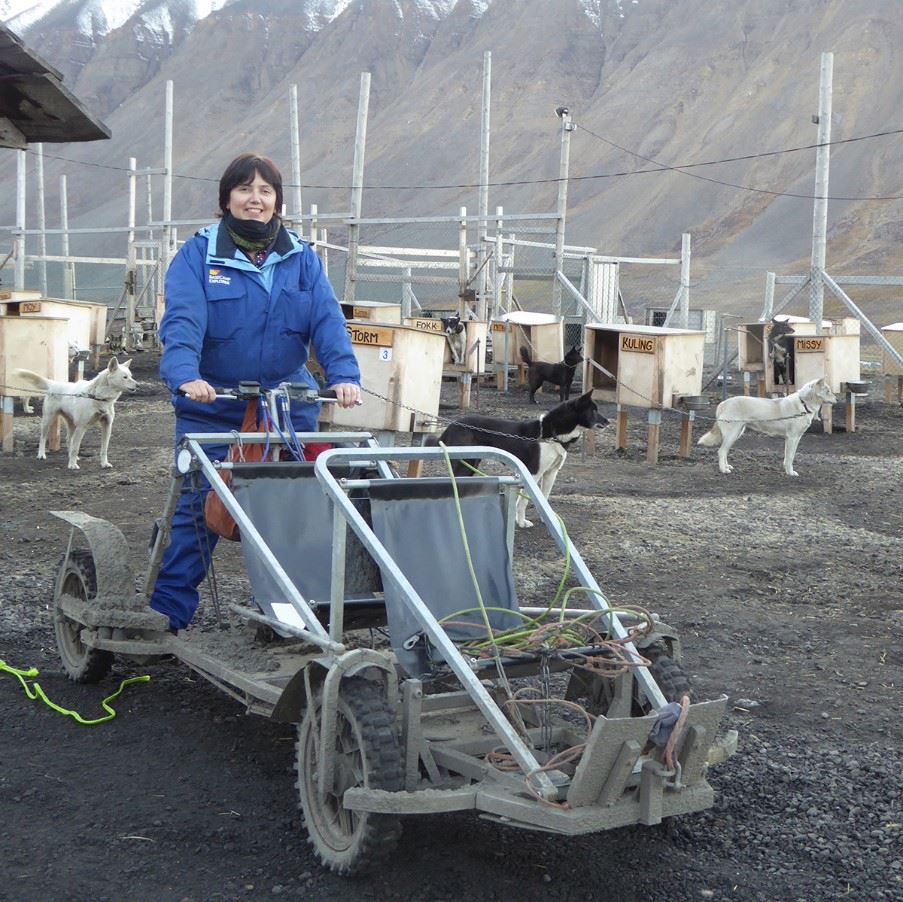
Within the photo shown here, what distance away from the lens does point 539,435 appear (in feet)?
30.1

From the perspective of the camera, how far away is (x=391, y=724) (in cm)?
335

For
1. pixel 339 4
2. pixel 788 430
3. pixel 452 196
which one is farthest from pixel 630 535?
pixel 339 4

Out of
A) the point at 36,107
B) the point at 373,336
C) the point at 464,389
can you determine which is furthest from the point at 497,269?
the point at 36,107

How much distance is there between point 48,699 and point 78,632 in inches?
13.6

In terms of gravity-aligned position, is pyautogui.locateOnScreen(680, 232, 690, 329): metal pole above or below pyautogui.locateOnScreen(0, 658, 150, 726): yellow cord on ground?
above

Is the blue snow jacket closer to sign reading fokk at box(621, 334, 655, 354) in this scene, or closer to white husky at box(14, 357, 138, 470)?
white husky at box(14, 357, 138, 470)

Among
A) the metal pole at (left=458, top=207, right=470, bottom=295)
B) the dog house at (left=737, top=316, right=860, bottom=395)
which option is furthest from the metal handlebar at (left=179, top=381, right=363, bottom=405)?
the metal pole at (left=458, top=207, right=470, bottom=295)

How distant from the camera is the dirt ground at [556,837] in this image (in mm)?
3355

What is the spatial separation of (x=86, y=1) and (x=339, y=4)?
32.7m

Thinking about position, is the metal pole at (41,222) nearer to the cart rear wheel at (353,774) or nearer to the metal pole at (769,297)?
the metal pole at (769,297)

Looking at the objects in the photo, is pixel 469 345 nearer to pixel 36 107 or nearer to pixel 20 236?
pixel 36 107

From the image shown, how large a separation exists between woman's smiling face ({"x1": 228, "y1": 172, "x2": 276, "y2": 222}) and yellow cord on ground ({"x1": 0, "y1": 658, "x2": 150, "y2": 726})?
1.89m

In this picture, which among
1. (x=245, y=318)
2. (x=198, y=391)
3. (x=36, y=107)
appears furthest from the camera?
(x=36, y=107)

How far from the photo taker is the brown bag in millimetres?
4207
